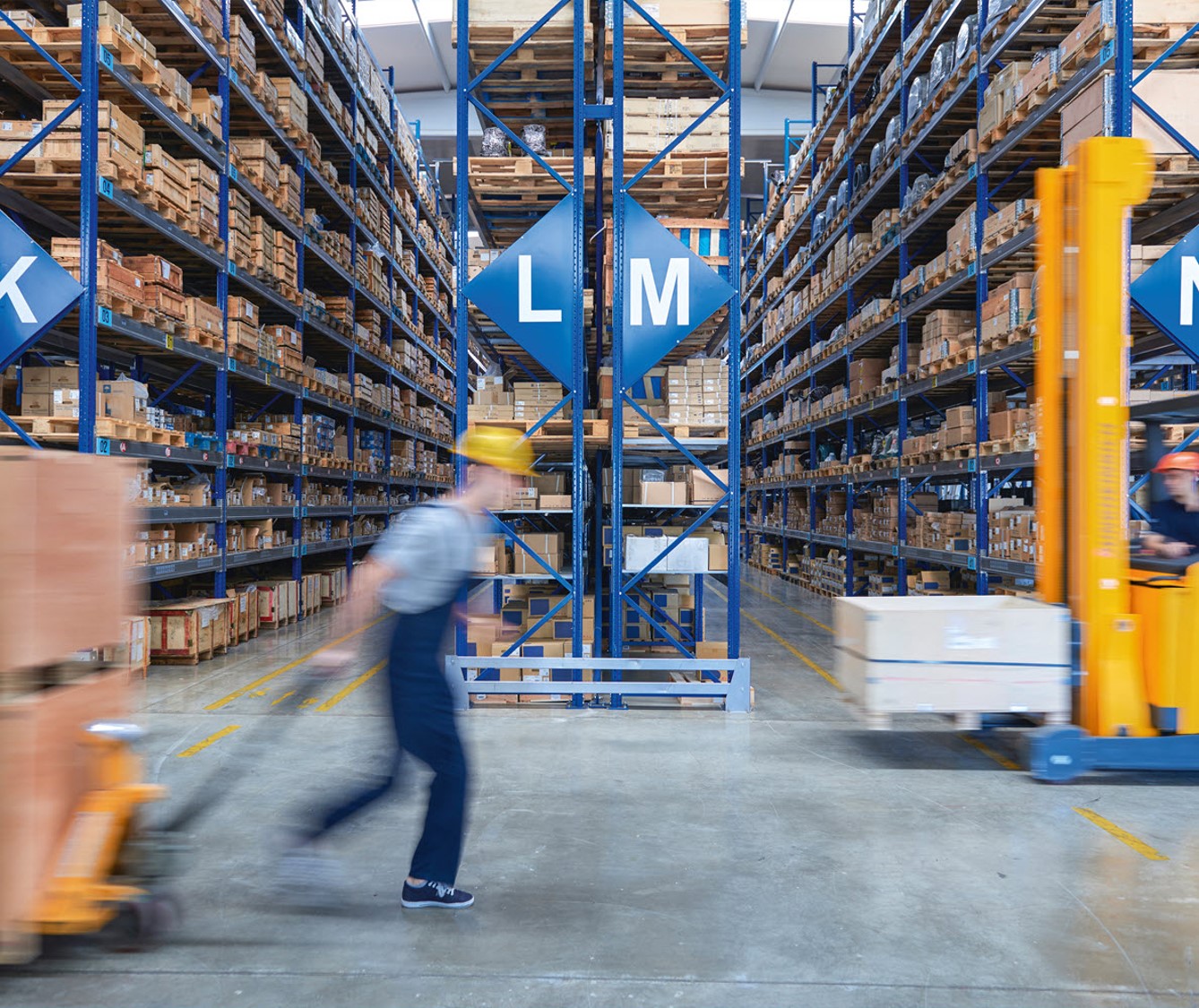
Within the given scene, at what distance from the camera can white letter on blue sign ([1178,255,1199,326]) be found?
22.3 ft

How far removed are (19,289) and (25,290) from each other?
0.04 metres

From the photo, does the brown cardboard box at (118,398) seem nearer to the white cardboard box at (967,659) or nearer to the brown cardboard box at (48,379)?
the brown cardboard box at (48,379)

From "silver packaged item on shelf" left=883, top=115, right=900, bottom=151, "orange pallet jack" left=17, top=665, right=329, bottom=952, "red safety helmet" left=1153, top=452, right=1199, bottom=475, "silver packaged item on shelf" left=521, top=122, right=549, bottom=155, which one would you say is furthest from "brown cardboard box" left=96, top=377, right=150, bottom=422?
"silver packaged item on shelf" left=883, top=115, right=900, bottom=151

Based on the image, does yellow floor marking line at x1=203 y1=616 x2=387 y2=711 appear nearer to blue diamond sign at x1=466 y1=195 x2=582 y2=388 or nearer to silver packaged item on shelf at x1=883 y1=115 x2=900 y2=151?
blue diamond sign at x1=466 y1=195 x2=582 y2=388

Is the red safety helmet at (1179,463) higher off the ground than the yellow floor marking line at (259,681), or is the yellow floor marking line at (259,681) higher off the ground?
the red safety helmet at (1179,463)

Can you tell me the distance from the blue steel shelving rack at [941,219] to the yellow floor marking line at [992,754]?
7.66 feet

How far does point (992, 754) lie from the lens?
575 cm

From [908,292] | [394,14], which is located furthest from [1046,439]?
[394,14]

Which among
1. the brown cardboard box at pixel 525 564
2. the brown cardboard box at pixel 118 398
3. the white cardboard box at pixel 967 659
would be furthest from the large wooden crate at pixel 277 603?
the white cardboard box at pixel 967 659

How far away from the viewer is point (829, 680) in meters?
8.17

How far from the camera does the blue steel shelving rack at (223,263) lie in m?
7.07

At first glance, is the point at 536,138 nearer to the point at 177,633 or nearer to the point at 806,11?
the point at 177,633

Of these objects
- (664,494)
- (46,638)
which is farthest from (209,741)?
(664,494)

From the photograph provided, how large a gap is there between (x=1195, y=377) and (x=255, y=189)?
988 centimetres
